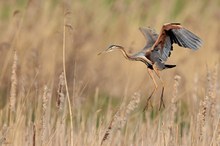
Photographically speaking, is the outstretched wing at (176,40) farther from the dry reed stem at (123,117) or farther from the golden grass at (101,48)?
the golden grass at (101,48)

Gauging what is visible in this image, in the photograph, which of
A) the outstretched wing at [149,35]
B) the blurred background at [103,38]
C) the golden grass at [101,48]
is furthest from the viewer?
the blurred background at [103,38]

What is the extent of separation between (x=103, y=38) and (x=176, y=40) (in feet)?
18.6

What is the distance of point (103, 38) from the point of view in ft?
35.0

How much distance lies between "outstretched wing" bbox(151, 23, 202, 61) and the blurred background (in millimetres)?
3685

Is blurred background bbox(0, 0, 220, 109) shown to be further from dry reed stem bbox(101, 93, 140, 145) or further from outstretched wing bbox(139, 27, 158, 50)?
dry reed stem bbox(101, 93, 140, 145)

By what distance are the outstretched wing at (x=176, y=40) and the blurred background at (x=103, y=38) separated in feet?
12.1

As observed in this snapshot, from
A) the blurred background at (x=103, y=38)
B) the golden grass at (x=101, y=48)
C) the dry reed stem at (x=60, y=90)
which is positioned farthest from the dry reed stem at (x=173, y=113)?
the blurred background at (x=103, y=38)

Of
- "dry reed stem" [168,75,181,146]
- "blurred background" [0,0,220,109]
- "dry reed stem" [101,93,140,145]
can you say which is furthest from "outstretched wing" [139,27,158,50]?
"blurred background" [0,0,220,109]

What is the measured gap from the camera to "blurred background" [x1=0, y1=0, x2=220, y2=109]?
370 inches

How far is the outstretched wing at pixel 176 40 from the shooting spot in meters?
4.91

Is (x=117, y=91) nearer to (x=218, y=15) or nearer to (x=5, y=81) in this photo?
(x=5, y=81)

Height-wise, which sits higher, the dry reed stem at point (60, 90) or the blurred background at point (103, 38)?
the blurred background at point (103, 38)

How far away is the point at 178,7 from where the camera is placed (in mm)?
13727

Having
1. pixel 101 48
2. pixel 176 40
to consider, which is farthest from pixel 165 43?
pixel 101 48
